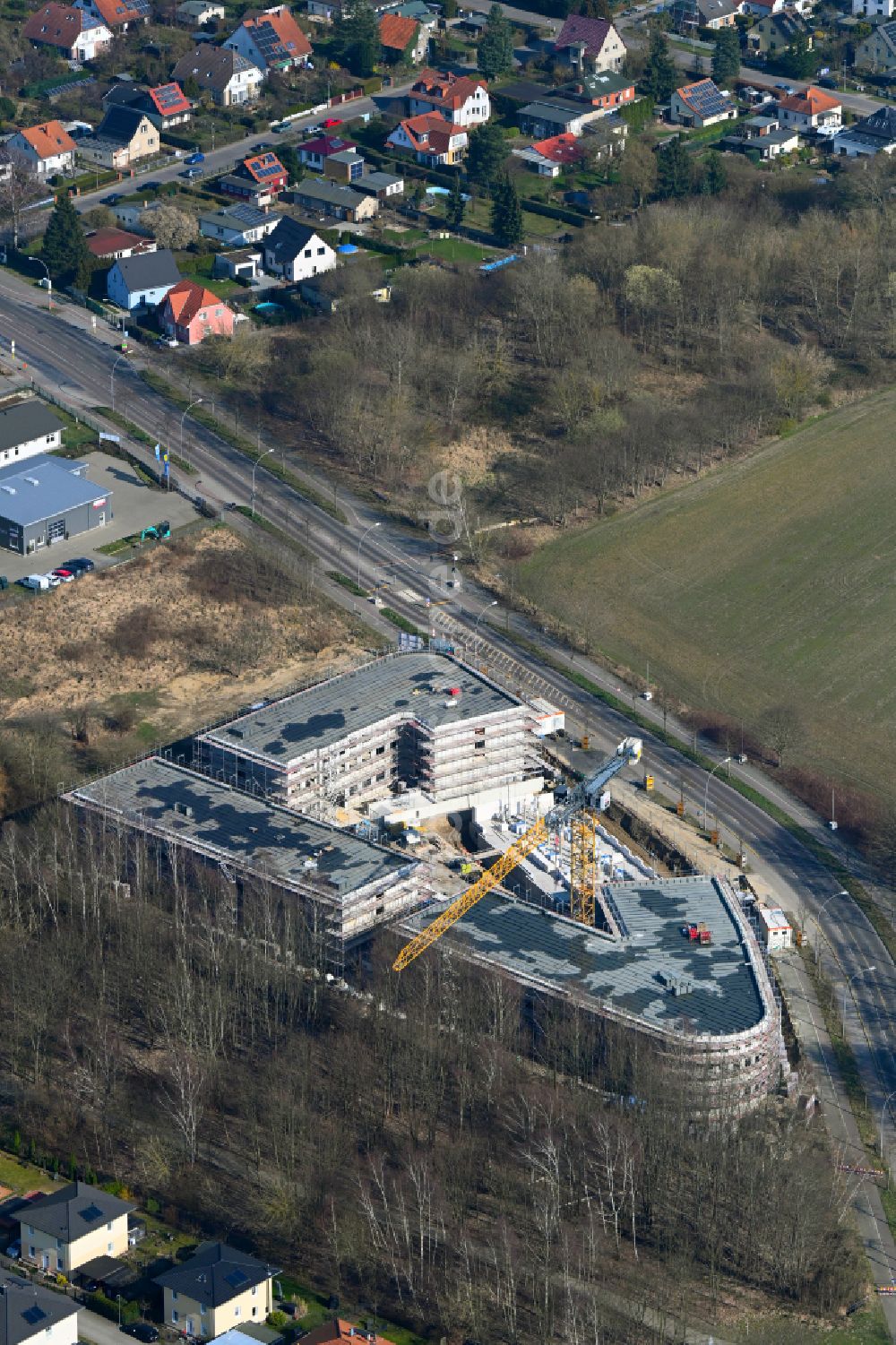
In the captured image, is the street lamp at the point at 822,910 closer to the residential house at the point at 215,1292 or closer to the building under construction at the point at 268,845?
the building under construction at the point at 268,845

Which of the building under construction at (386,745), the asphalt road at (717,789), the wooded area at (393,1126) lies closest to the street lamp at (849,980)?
the asphalt road at (717,789)

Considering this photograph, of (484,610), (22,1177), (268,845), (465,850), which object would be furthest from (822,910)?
(22,1177)

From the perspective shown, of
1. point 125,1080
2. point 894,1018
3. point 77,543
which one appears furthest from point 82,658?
point 894,1018

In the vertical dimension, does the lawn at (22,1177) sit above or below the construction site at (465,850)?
below

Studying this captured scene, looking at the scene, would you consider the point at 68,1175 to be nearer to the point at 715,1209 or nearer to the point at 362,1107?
the point at 362,1107

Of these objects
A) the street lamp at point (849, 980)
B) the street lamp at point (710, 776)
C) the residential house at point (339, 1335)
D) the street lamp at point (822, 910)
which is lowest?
the street lamp at point (849, 980)
